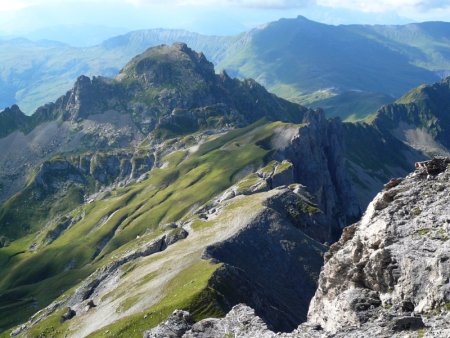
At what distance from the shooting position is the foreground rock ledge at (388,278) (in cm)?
3678

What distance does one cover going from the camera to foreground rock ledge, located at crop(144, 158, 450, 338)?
3678 centimetres

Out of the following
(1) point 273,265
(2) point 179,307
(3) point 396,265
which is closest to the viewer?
(3) point 396,265

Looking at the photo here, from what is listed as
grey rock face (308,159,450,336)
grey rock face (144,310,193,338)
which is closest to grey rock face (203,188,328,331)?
grey rock face (144,310,193,338)

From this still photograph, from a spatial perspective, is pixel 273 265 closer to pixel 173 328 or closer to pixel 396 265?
pixel 173 328

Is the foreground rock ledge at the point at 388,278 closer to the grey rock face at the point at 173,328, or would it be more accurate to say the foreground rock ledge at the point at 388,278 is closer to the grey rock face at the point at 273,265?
the grey rock face at the point at 173,328

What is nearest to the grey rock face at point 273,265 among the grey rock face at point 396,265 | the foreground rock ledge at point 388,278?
the foreground rock ledge at point 388,278

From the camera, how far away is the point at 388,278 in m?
41.4

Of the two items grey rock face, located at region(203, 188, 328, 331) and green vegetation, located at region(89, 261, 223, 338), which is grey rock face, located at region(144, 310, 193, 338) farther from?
grey rock face, located at region(203, 188, 328, 331)

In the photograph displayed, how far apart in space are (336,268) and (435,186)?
1183cm

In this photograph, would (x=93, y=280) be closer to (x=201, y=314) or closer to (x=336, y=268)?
(x=201, y=314)

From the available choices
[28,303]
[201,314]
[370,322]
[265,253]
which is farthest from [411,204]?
[28,303]

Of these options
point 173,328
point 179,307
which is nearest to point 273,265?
point 179,307

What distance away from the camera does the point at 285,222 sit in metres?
136

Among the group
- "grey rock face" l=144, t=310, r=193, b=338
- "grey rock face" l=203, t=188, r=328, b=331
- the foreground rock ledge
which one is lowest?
"grey rock face" l=203, t=188, r=328, b=331
